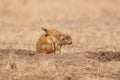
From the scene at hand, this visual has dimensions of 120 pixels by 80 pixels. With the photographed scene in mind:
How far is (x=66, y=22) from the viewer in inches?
896

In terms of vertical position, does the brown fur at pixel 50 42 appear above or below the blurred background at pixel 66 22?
below

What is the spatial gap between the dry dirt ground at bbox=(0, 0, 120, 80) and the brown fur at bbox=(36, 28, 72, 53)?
0.35 meters

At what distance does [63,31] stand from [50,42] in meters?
4.65

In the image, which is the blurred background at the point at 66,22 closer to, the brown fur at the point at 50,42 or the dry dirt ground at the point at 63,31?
the dry dirt ground at the point at 63,31

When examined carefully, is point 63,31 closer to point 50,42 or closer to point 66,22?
point 66,22

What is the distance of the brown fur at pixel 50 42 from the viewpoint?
590 inches

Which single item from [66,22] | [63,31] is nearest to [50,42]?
[63,31]

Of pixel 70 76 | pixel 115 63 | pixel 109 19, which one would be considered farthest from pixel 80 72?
pixel 109 19

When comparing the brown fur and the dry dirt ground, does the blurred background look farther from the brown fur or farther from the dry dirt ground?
the brown fur

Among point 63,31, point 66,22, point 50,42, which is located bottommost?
point 50,42

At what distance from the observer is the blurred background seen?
17.6 m

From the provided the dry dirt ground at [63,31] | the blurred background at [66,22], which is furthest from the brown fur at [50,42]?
the blurred background at [66,22]

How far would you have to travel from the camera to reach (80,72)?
12.3m

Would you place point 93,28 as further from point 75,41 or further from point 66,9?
point 66,9
